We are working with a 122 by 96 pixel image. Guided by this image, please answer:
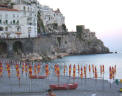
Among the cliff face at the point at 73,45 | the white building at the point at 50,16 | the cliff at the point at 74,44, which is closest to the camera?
the cliff at the point at 74,44

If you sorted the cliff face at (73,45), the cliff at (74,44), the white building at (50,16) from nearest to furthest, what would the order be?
the cliff at (74,44) → the cliff face at (73,45) → the white building at (50,16)

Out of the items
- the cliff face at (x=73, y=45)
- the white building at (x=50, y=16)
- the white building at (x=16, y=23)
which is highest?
the white building at (x=50, y=16)

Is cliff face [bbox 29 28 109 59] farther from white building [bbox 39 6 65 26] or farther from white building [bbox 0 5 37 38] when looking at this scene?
white building [bbox 39 6 65 26]

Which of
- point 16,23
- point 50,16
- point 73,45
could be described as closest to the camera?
point 16,23

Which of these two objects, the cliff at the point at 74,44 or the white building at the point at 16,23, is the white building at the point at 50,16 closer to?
the cliff at the point at 74,44

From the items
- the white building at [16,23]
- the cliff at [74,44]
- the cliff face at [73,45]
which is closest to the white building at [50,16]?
the cliff at [74,44]

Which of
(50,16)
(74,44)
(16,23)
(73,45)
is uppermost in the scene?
(50,16)

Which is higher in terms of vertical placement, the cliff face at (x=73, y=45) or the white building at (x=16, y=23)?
the white building at (x=16, y=23)

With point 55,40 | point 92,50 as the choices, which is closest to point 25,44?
point 55,40

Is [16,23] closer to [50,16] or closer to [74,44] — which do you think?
[74,44]

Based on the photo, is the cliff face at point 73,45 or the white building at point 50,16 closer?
the cliff face at point 73,45

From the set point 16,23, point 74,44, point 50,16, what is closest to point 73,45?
point 74,44

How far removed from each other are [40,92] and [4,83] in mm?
8568

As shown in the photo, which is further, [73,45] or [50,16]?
[50,16]
